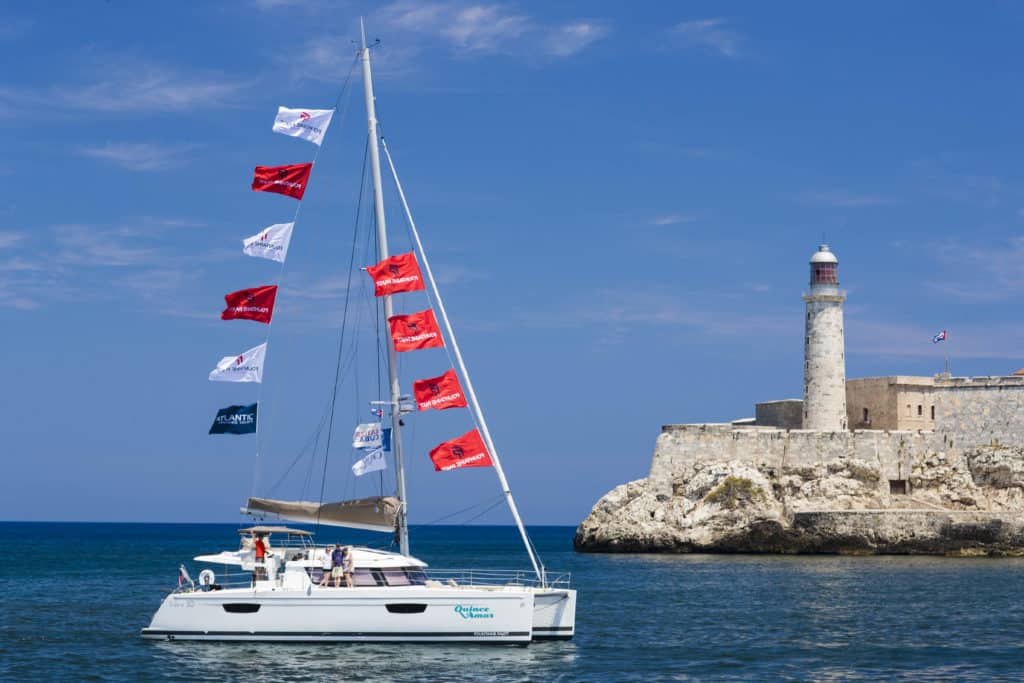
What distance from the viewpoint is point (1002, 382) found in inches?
2154

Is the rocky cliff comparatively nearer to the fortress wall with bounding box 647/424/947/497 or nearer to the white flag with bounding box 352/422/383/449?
the fortress wall with bounding box 647/424/947/497

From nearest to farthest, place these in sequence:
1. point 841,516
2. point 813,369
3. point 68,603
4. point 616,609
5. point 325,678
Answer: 1. point 325,678
2. point 616,609
3. point 68,603
4. point 841,516
5. point 813,369

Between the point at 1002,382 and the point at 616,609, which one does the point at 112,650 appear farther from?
the point at 1002,382

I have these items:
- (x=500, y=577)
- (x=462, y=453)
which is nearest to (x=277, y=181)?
(x=462, y=453)

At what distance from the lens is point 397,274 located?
77.1 feet

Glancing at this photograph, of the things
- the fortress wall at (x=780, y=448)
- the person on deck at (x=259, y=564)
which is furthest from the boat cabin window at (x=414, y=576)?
the fortress wall at (x=780, y=448)

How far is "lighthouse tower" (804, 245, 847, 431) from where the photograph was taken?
55.5 metres

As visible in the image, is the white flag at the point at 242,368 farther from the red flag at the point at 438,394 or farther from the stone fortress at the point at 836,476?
the stone fortress at the point at 836,476

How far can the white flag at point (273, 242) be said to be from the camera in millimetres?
23922

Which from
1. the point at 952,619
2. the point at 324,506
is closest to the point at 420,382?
the point at 324,506

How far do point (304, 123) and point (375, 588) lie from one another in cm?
801

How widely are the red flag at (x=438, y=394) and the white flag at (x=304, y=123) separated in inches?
184

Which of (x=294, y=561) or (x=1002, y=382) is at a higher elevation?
(x=1002, y=382)

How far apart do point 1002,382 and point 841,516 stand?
29.7 ft
